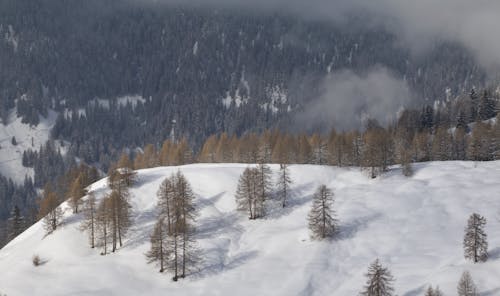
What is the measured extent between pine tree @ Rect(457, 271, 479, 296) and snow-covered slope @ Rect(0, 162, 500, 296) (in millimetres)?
3394

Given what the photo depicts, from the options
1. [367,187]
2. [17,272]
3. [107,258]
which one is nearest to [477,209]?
[367,187]

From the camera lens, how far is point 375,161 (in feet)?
414

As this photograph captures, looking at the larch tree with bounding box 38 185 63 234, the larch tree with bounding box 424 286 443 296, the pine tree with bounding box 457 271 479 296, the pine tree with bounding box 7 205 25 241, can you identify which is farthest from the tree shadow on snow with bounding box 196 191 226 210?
the pine tree with bounding box 7 205 25 241

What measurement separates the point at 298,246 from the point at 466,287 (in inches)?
1173

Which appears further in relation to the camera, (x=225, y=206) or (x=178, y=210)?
(x=225, y=206)

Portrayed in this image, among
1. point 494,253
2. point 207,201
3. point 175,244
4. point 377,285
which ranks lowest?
point 377,285

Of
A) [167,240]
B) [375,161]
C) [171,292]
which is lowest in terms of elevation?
[171,292]

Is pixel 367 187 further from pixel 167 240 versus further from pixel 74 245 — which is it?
pixel 74 245

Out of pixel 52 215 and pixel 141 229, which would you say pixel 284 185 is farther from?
pixel 52 215

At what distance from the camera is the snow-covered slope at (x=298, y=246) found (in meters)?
88.3

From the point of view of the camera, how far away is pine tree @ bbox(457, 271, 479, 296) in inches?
2970

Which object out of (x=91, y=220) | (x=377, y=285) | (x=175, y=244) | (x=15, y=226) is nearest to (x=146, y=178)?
(x=91, y=220)

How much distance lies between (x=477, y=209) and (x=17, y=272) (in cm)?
7700

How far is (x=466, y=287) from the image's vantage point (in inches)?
2970
